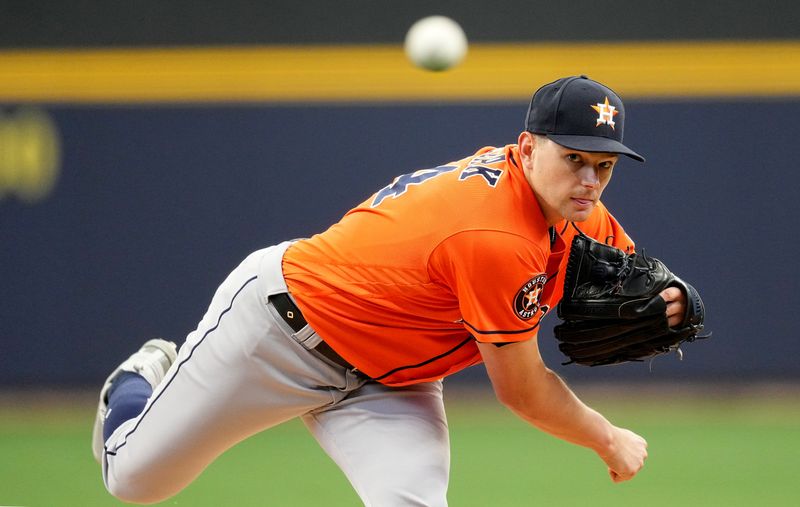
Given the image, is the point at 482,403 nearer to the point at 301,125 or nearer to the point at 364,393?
the point at 301,125

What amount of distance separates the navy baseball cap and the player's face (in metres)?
0.03

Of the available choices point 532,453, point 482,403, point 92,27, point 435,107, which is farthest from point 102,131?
point 532,453

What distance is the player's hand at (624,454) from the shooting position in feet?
11.3

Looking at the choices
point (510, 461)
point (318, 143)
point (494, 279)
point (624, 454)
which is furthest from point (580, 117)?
point (318, 143)

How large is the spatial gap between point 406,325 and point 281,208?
5.48m

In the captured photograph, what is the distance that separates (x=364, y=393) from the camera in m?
3.58

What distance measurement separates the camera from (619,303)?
3373mm

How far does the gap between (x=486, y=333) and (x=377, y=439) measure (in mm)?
561

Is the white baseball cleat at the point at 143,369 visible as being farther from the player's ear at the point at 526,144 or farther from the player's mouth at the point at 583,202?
the player's mouth at the point at 583,202

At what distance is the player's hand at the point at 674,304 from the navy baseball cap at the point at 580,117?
52cm

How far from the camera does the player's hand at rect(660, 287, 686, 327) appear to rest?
11.2ft

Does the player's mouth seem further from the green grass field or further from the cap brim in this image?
the green grass field

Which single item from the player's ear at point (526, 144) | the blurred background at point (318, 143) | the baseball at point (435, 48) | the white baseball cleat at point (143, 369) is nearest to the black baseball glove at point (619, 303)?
the player's ear at point (526, 144)

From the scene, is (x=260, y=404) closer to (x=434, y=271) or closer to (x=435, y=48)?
(x=434, y=271)
